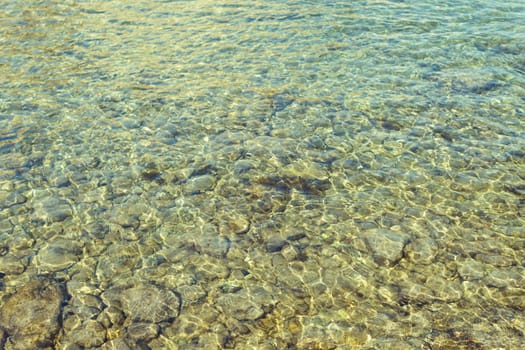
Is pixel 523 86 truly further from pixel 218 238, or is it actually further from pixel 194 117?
pixel 218 238

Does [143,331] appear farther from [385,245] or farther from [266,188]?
[385,245]

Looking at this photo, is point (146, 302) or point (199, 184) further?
point (199, 184)

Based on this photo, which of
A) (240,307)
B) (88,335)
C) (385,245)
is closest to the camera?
(88,335)

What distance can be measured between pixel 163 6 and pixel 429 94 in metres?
9.92

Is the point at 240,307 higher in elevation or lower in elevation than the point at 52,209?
lower

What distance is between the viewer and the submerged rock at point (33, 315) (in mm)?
5395

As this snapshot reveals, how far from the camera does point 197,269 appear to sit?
6.48 meters

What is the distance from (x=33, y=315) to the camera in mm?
5676

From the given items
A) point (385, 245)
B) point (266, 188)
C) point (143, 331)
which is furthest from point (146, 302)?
point (385, 245)

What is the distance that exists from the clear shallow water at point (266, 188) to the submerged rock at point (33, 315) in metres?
0.03

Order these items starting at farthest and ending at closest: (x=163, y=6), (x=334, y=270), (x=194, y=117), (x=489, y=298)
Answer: (x=163, y=6) < (x=194, y=117) < (x=334, y=270) < (x=489, y=298)

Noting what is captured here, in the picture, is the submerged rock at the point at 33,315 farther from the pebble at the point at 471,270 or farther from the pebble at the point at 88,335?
the pebble at the point at 471,270

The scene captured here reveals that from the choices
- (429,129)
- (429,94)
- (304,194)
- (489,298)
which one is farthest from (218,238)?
(429,94)

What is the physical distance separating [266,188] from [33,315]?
3.83m
